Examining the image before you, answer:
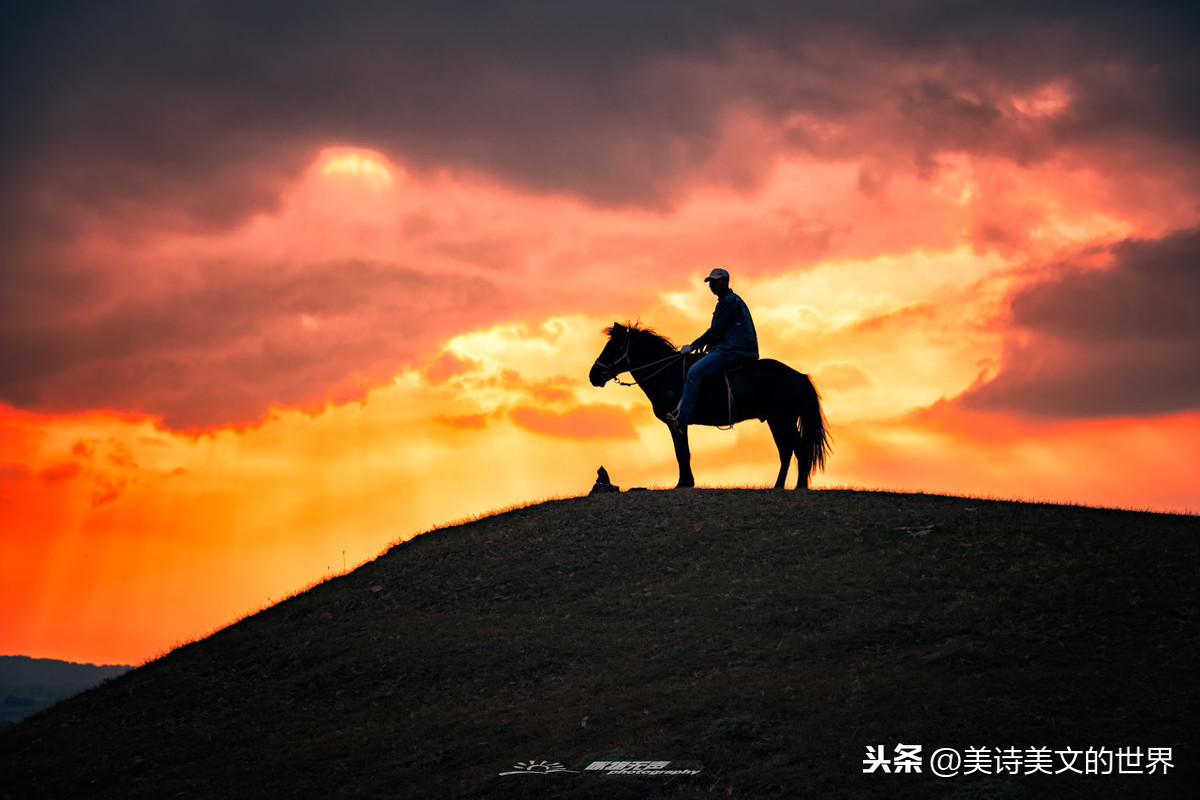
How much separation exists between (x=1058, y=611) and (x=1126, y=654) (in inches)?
77.5

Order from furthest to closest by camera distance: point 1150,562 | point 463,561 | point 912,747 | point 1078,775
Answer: point 463,561 → point 1150,562 → point 912,747 → point 1078,775

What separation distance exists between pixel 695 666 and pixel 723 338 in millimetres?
10819

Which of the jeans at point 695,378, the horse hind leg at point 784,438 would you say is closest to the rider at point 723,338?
the jeans at point 695,378

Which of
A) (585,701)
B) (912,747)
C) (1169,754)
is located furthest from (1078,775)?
(585,701)

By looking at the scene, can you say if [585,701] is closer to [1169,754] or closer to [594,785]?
[594,785]

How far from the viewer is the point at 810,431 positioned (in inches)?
1018

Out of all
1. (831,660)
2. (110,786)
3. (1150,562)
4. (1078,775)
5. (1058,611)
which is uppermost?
(1150,562)

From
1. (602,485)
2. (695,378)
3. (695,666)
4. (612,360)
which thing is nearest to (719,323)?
(695,378)

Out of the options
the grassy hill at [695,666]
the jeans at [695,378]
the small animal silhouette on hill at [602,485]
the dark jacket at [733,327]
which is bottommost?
the grassy hill at [695,666]

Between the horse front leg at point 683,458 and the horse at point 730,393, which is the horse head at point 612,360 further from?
the horse front leg at point 683,458

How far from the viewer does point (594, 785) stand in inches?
529

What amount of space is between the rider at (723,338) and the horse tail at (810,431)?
1876 mm

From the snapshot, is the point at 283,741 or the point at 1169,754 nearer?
the point at 1169,754

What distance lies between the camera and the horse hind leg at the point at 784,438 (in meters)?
25.8
